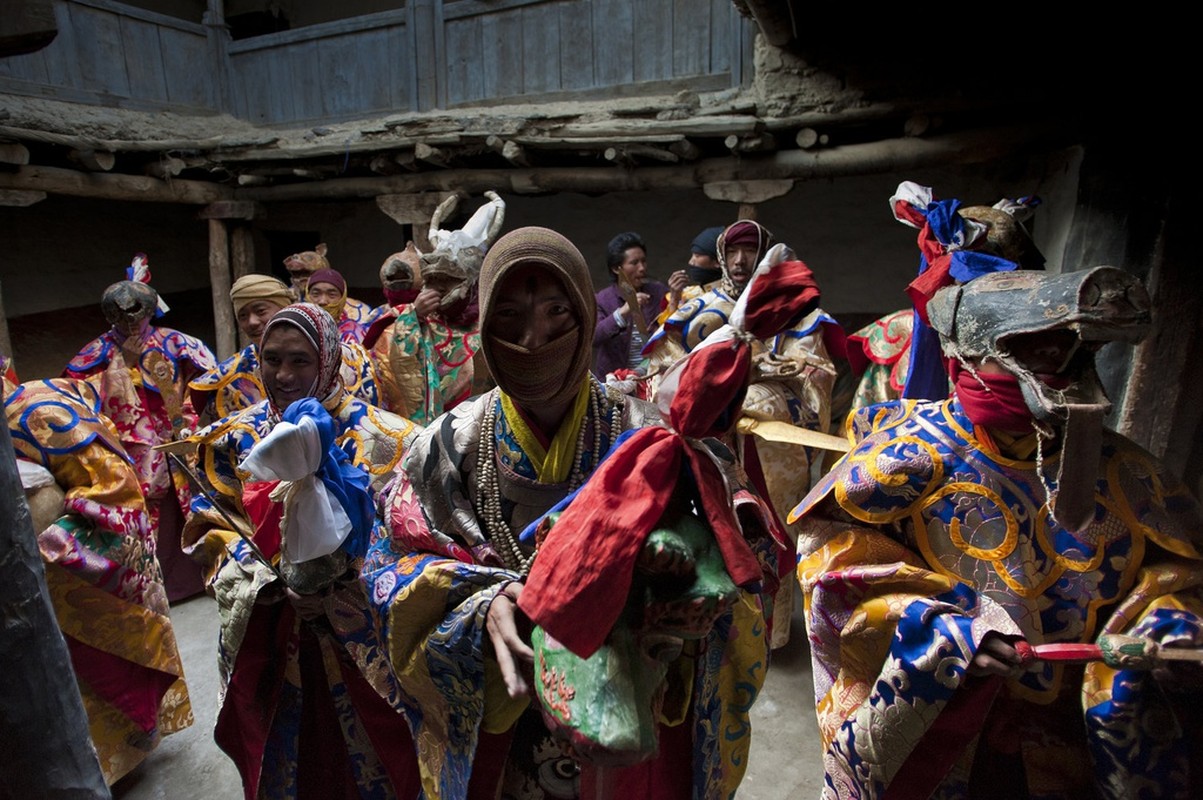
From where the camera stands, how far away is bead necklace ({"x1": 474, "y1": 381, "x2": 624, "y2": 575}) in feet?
5.87

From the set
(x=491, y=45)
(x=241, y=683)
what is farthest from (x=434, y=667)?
(x=491, y=45)

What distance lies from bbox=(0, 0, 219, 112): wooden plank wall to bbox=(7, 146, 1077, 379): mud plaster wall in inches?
64.5

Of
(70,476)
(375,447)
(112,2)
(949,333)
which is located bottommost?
(70,476)

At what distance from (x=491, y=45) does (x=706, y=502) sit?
848cm

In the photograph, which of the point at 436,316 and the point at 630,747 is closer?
the point at 630,747

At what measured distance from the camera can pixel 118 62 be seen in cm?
954

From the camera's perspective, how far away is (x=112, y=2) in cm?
935

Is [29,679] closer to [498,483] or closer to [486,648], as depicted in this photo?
[486,648]

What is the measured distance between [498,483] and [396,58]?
883 cm

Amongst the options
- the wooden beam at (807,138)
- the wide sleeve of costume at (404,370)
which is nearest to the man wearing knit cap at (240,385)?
the wide sleeve of costume at (404,370)

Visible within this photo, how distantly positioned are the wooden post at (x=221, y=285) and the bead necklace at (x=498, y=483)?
8646mm

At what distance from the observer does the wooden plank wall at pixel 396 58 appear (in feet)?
24.6

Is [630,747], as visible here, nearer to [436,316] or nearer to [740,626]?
[740,626]

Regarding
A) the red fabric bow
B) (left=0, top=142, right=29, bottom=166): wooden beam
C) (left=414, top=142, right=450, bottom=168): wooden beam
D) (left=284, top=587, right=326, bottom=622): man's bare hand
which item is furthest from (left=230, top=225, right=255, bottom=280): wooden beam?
the red fabric bow
